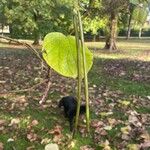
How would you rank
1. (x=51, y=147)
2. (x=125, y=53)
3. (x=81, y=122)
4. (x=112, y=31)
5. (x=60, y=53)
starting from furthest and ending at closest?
1. (x=112, y=31)
2. (x=125, y=53)
3. (x=81, y=122)
4. (x=51, y=147)
5. (x=60, y=53)

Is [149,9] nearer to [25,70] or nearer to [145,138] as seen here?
[145,138]

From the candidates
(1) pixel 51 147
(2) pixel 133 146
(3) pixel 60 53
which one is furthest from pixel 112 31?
(3) pixel 60 53

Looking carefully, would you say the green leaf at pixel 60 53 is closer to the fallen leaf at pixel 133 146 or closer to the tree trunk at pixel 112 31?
the fallen leaf at pixel 133 146

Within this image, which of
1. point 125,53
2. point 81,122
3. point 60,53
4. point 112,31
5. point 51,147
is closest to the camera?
point 60,53

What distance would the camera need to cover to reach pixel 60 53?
107cm

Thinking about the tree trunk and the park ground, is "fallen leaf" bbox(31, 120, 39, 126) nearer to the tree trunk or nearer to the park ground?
the park ground

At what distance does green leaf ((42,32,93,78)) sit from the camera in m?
1.06

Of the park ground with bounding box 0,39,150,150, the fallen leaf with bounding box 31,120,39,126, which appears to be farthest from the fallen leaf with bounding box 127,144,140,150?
the fallen leaf with bounding box 31,120,39,126

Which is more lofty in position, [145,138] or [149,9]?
[149,9]

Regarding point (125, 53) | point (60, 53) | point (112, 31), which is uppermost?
point (60, 53)

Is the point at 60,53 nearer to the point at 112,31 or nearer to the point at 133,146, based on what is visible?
the point at 133,146

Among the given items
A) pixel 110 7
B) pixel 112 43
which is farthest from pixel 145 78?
pixel 112 43

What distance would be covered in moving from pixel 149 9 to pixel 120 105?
571 cm

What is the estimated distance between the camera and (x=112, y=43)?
79.5ft
